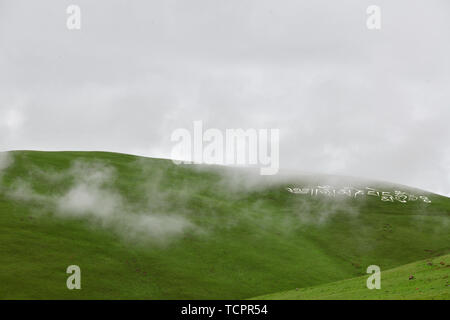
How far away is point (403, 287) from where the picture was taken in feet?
131

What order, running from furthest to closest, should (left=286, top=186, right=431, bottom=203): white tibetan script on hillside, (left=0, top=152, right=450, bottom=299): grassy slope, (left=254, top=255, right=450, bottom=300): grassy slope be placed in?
(left=286, top=186, right=431, bottom=203): white tibetan script on hillside → (left=0, top=152, right=450, bottom=299): grassy slope → (left=254, top=255, right=450, bottom=300): grassy slope

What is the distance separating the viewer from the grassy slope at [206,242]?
60.2 m

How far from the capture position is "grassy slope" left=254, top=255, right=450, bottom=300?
3475 centimetres

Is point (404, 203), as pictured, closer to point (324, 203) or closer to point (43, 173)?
point (324, 203)

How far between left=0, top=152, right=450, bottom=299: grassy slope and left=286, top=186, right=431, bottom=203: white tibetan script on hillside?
3.82 m

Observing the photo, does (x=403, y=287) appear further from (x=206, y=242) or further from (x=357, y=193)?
(x=357, y=193)

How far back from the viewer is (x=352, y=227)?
9906 cm

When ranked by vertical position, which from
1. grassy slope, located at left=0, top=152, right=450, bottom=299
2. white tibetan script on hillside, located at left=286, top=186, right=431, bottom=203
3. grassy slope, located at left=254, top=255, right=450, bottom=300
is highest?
white tibetan script on hillside, located at left=286, top=186, right=431, bottom=203

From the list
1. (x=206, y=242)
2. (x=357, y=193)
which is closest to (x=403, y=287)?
(x=206, y=242)

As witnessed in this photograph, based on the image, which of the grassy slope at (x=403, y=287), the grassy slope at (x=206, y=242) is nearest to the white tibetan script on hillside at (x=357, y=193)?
the grassy slope at (x=206, y=242)

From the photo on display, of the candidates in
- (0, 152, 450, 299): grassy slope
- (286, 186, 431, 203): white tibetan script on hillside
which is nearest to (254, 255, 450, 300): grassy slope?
(0, 152, 450, 299): grassy slope

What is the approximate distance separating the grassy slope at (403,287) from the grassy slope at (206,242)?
17.6m

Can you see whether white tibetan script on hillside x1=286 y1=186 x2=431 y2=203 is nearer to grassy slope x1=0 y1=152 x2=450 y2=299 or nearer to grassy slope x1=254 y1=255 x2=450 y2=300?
grassy slope x1=0 y1=152 x2=450 y2=299
